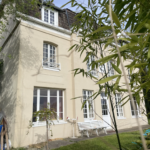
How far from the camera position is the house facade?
636cm

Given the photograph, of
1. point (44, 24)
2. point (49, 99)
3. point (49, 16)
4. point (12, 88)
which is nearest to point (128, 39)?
point (49, 99)

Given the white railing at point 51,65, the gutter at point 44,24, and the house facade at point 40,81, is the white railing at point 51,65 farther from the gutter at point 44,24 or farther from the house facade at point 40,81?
the gutter at point 44,24

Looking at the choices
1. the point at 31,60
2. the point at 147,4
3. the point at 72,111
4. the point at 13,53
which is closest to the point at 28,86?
the point at 31,60

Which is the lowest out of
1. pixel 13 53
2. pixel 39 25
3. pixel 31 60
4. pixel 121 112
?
pixel 121 112

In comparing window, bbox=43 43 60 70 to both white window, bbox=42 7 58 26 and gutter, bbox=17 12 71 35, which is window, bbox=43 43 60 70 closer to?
gutter, bbox=17 12 71 35

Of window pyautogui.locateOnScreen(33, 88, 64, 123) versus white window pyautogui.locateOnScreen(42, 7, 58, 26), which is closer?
window pyautogui.locateOnScreen(33, 88, 64, 123)

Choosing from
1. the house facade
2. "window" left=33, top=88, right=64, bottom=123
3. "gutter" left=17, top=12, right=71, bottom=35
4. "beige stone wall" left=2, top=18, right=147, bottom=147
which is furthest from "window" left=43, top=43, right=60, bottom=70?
"window" left=33, top=88, right=64, bottom=123

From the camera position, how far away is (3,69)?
361 inches

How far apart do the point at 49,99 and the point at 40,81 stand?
1.12 metres

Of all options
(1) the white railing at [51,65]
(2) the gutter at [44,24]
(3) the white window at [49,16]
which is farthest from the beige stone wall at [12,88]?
(3) the white window at [49,16]

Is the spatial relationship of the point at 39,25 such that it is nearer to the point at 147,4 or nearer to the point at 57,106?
the point at 57,106

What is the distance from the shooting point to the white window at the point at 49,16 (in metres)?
9.06

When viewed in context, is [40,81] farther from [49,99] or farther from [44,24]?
[44,24]

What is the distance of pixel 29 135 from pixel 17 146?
2.07 feet
